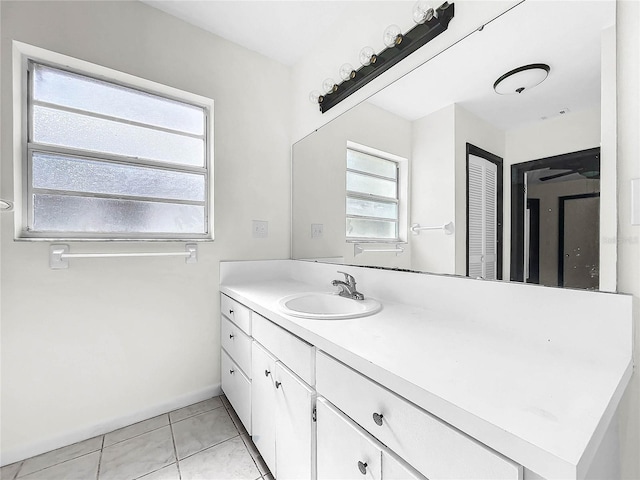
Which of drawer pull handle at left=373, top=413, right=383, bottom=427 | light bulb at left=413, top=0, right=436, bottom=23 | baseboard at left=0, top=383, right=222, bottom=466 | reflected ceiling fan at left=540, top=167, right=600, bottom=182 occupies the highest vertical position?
light bulb at left=413, top=0, right=436, bottom=23

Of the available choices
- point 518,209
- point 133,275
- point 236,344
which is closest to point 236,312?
point 236,344

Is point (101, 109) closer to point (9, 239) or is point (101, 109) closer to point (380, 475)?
point (9, 239)

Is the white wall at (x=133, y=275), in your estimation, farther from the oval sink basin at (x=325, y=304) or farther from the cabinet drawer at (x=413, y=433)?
the cabinet drawer at (x=413, y=433)

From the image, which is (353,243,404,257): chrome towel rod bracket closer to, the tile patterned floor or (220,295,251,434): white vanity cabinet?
(220,295,251,434): white vanity cabinet

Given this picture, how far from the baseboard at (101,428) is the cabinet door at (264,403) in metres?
0.65

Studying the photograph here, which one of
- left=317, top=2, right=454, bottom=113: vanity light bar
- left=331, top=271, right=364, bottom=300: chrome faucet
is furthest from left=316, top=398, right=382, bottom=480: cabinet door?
left=317, top=2, right=454, bottom=113: vanity light bar

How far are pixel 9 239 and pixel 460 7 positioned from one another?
87.2 inches

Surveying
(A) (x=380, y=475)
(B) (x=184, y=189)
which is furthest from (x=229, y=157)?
(A) (x=380, y=475)

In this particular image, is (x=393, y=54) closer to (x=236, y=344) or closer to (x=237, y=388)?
(x=236, y=344)

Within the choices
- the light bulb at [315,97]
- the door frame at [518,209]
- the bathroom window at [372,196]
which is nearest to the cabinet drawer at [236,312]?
the bathroom window at [372,196]

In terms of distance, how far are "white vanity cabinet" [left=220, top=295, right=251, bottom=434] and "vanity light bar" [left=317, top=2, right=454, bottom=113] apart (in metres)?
1.36

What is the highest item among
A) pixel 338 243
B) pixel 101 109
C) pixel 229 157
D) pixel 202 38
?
pixel 202 38

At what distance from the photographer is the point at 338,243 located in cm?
174

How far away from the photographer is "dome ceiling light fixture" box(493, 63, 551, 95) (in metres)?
0.89
